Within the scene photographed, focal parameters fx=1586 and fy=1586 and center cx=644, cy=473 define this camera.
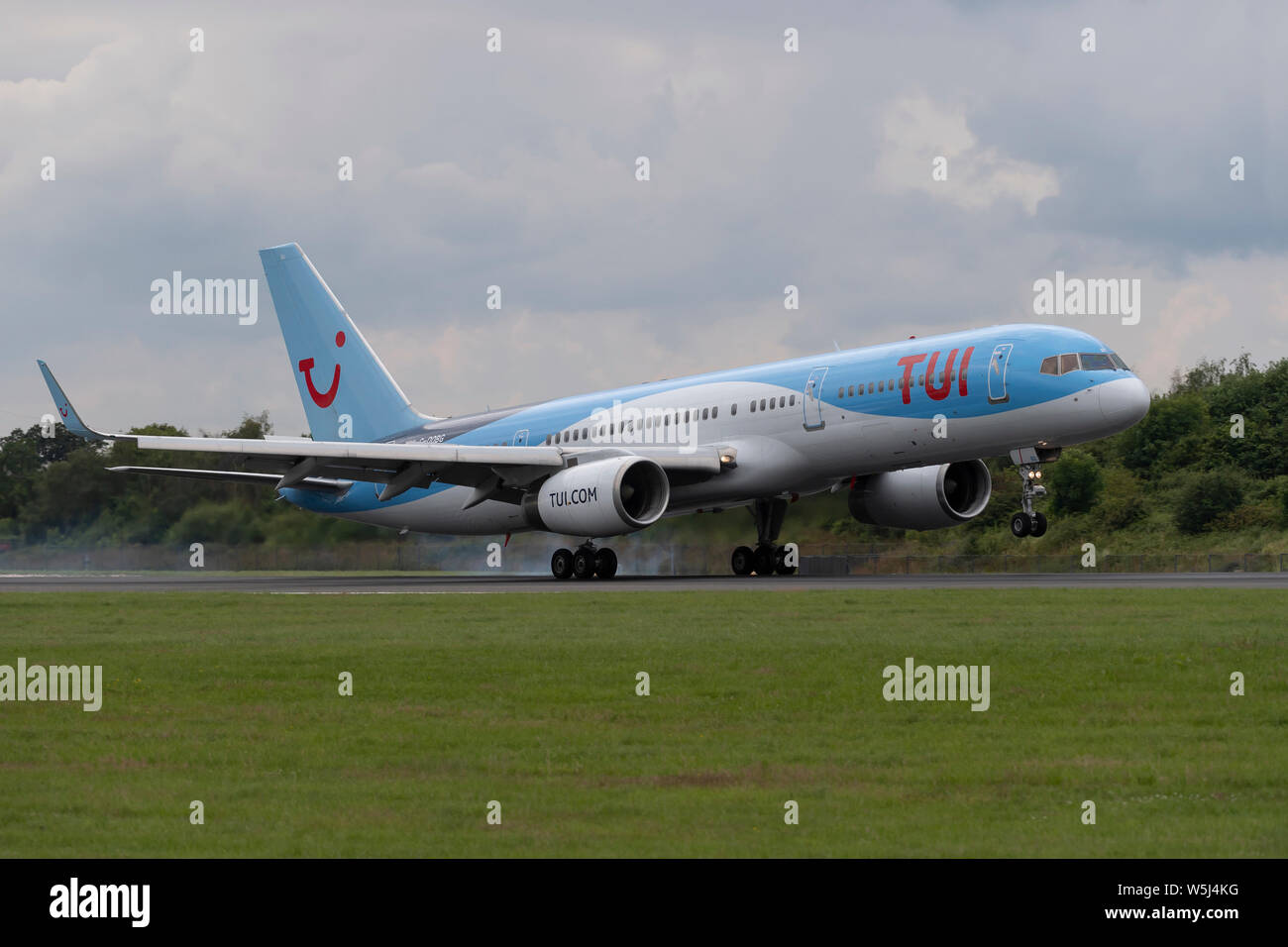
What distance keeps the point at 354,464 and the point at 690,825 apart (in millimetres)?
32604

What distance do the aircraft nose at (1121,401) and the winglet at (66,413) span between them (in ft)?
71.6

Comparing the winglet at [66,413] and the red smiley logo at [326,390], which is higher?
the red smiley logo at [326,390]

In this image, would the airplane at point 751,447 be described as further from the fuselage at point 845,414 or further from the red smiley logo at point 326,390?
the red smiley logo at point 326,390

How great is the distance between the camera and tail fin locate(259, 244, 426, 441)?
→ 165 feet

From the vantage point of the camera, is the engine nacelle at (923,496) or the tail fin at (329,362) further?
the tail fin at (329,362)

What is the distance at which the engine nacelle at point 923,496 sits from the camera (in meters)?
39.8

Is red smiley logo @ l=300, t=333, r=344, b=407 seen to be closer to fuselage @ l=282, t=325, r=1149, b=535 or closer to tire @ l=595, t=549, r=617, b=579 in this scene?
fuselage @ l=282, t=325, r=1149, b=535

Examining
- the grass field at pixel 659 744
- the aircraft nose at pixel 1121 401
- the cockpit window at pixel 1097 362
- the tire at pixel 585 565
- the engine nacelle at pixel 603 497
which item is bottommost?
the grass field at pixel 659 744

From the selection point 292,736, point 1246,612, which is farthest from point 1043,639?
point 292,736

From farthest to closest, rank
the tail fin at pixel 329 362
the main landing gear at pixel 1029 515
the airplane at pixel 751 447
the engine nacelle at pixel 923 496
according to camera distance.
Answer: the tail fin at pixel 329 362, the engine nacelle at pixel 923 496, the airplane at pixel 751 447, the main landing gear at pixel 1029 515

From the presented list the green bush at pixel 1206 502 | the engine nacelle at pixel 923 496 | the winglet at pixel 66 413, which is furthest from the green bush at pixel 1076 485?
the winglet at pixel 66 413

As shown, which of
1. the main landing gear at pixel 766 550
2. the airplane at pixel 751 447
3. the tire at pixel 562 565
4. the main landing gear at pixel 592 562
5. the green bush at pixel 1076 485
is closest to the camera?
the airplane at pixel 751 447

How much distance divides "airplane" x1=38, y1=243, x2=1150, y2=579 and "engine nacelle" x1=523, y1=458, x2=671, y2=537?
0.05 metres
